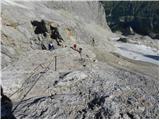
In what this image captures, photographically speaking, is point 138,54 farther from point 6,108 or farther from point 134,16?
point 134,16

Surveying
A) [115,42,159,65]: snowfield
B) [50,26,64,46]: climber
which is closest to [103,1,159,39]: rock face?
[115,42,159,65]: snowfield

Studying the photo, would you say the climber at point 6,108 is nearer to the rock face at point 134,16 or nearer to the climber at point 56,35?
the climber at point 56,35

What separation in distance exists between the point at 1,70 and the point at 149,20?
101439 mm

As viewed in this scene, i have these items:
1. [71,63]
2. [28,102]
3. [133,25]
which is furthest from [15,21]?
[133,25]

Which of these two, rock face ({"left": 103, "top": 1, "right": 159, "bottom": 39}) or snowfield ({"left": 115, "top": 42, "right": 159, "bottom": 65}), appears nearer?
snowfield ({"left": 115, "top": 42, "right": 159, "bottom": 65})

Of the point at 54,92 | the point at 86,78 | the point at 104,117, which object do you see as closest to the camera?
the point at 104,117

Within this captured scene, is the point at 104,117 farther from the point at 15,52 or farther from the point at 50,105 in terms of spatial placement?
the point at 15,52

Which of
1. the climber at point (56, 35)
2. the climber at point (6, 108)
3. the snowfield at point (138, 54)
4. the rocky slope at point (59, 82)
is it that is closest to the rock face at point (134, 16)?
the snowfield at point (138, 54)

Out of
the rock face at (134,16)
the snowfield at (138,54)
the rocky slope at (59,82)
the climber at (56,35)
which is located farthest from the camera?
the rock face at (134,16)

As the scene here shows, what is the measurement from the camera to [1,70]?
23375 mm

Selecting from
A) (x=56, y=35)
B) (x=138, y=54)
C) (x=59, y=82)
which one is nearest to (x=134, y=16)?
(x=138, y=54)

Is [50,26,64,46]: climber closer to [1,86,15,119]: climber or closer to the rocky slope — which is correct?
the rocky slope

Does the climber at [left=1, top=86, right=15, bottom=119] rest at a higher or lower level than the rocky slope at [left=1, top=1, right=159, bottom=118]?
higher

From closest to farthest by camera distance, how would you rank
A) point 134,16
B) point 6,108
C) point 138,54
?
point 6,108
point 138,54
point 134,16
